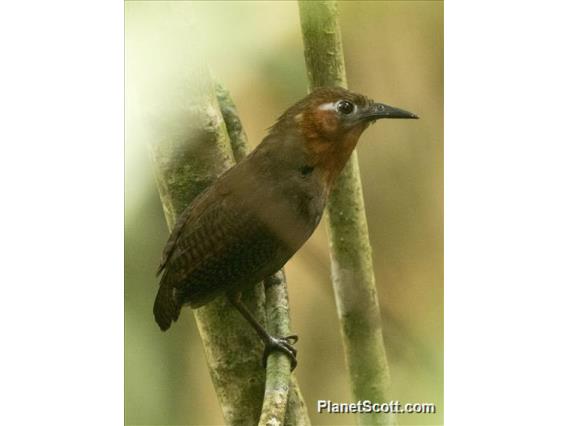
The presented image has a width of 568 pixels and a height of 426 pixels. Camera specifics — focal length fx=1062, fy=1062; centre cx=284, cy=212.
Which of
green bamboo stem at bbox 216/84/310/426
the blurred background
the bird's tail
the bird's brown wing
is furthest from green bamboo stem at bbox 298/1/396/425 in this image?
the bird's tail

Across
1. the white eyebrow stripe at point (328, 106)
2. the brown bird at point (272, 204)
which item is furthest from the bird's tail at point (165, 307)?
the white eyebrow stripe at point (328, 106)

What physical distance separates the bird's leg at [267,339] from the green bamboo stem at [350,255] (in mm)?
170

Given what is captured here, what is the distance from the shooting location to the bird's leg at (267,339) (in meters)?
3.12

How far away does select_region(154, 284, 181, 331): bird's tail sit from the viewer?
3115mm

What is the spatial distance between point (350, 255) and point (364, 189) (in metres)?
0.20

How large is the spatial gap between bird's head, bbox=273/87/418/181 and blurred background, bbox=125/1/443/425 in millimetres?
58

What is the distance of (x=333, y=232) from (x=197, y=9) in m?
0.78

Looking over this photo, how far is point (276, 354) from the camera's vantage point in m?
3.11

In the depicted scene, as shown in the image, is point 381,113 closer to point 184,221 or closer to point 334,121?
point 334,121

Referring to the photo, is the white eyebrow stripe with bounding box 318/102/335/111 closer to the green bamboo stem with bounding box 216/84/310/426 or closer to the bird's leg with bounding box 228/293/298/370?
the green bamboo stem with bounding box 216/84/310/426

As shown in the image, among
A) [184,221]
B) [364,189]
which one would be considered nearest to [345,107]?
[364,189]

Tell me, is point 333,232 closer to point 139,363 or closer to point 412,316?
point 412,316

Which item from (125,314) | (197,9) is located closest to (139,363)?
(125,314)

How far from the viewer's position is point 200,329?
126 inches
